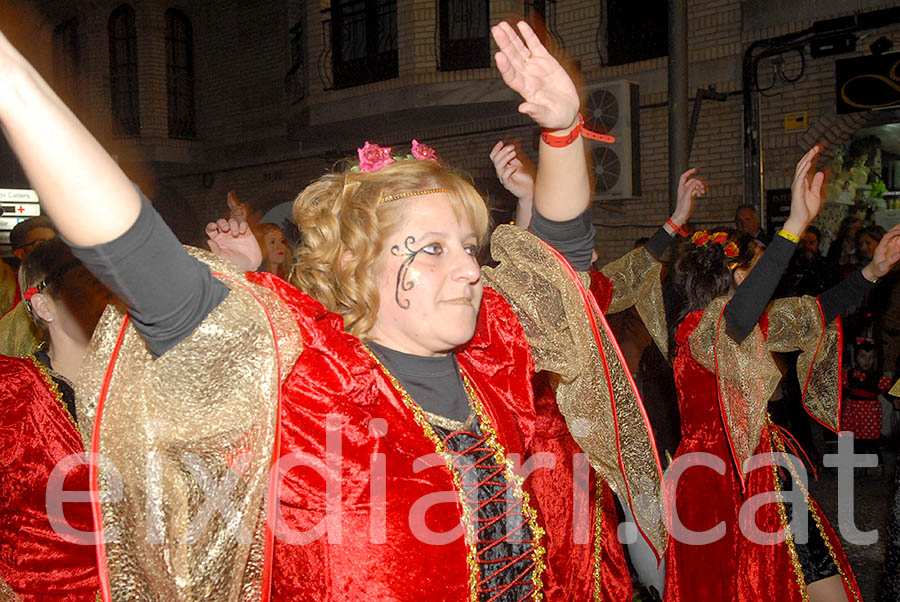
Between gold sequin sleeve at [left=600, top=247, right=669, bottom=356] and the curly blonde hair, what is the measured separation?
9.61 feet

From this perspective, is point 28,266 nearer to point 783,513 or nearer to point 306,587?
point 306,587

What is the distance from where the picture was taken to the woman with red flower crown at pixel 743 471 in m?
3.24

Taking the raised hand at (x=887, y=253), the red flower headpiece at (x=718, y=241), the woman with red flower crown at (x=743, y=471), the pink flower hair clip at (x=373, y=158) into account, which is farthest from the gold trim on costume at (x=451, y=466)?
the raised hand at (x=887, y=253)

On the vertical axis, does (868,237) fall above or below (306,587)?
above

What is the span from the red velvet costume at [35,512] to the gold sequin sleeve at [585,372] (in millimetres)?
1379

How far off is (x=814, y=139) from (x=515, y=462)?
8.22 m

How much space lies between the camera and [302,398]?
155 cm

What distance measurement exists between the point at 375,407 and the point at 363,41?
41.0 feet

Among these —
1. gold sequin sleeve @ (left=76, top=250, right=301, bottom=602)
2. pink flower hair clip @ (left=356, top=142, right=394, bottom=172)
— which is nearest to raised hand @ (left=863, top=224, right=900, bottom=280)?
pink flower hair clip @ (left=356, top=142, right=394, bottom=172)

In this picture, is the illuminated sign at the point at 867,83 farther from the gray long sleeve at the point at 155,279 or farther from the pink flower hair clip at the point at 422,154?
the gray long sleeve at the point at 155,279

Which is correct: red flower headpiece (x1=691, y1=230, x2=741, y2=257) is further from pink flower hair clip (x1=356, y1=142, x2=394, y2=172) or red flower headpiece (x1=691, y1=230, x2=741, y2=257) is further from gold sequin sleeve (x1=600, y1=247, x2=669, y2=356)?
pink flower hair clip (x1=356, y1=142, x2=394, y2=172)

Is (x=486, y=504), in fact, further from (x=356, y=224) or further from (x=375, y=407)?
(x=356, y=224)

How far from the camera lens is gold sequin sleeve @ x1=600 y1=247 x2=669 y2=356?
4742 mm

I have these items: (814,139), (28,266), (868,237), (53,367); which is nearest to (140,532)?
(53,367)
